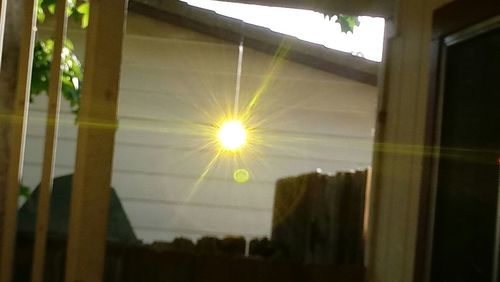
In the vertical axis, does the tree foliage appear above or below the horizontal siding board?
above

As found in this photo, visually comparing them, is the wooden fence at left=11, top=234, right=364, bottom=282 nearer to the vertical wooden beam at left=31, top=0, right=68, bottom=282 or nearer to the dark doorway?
the vertical wooden beam at left=31, top=0, right=68, bottom=282

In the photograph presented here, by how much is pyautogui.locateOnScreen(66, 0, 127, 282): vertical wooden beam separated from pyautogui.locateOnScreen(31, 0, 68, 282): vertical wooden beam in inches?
7.4

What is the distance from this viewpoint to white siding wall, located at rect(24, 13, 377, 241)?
604 centimetres

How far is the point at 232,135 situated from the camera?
586cm

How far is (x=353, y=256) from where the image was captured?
4.68 meters

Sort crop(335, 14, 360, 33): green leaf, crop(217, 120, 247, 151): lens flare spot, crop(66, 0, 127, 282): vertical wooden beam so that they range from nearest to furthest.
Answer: crop(66, 0, 127, 282): vertical wooden beam → crop(335, 14, 360, 33): green leaf → crop(217, 120, 247, 151): lens flare spot

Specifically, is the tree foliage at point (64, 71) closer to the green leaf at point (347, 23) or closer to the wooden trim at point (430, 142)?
the green leaf at point (347, 23)

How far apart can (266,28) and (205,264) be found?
7.31 feet

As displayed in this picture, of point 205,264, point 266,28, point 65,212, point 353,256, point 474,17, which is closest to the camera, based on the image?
point 474,17

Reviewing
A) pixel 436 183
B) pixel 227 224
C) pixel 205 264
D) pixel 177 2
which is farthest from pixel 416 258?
pixel 177 2

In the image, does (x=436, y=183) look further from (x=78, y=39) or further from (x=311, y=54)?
(x=78, y=39)

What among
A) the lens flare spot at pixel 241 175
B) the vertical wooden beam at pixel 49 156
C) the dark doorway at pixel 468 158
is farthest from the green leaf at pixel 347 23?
the vertical wooden beam at pixel 49 156

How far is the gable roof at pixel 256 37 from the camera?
20.1 feet

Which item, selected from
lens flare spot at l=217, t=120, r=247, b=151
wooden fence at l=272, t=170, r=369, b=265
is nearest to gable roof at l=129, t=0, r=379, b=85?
lens flare spot at l=217, t=120, r=247, b=151
